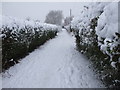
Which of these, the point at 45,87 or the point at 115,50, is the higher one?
the point at 115,50

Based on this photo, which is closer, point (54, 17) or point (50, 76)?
point (50, 76)

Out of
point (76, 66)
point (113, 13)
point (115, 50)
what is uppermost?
point (113, 13)

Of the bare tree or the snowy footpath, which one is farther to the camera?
the bare tree

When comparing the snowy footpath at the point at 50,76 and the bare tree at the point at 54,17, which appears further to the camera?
the bare tree at the point at 54,17

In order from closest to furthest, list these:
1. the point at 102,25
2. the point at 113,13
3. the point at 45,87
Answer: the point at 113,13 < the point at 102,25 < the point at 45,87

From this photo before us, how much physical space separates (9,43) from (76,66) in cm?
269

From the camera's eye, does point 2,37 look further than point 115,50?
Yes

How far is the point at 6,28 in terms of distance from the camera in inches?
204

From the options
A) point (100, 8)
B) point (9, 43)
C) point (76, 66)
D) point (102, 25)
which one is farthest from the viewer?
point (76, 66)

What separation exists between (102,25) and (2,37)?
3.14m

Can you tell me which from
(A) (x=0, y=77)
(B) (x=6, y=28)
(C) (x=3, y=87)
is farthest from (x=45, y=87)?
(B) (x=6, y=28)

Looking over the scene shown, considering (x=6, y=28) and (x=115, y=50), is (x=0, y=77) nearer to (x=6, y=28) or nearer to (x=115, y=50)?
(x=6, y=28)

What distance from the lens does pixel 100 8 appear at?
4.59 m

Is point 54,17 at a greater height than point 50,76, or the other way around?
point 54,17
